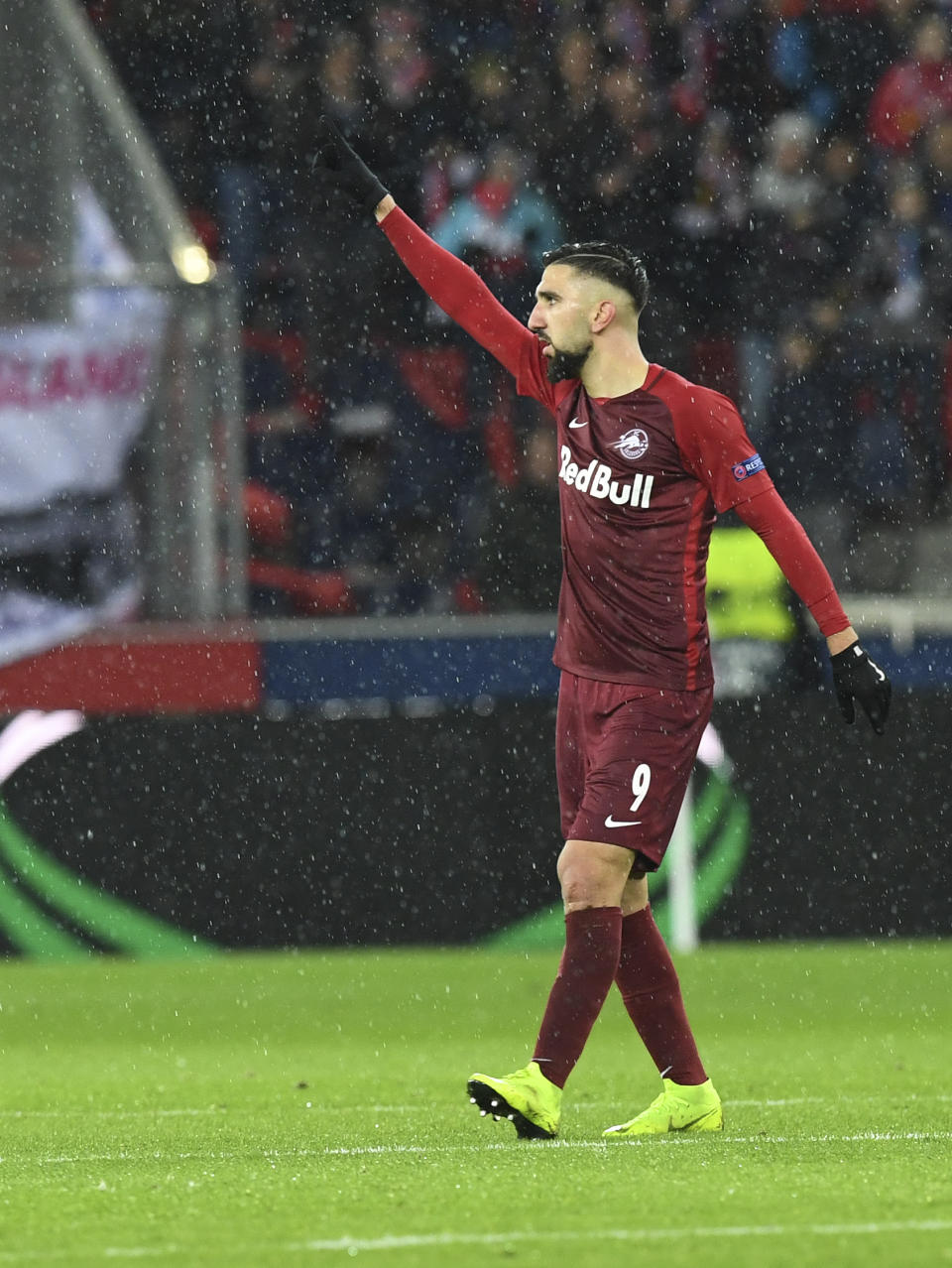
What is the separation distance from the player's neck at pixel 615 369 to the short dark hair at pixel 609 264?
0.12 meters

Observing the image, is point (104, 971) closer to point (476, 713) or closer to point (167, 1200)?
point (476, 713)

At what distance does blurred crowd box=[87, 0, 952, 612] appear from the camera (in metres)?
13.8

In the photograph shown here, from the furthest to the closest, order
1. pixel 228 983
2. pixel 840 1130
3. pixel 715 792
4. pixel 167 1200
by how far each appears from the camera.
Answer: pixel 715 792 < pixel 228 983 < pixel 840 1130 < pixel 167 1200

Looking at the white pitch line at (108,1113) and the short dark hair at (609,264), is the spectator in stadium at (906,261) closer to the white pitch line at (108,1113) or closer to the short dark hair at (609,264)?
the short dark hair at (609,264)

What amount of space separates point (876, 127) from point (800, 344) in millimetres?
1859

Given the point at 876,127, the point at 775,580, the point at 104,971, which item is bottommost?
the point at 104,971

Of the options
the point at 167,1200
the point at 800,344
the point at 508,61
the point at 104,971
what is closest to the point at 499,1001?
the point at 104,971

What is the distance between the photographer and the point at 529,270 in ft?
45.7

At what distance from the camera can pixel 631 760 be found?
559 centimetres

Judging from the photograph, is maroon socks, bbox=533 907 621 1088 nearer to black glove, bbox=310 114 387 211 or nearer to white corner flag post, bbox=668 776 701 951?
black glove, bbox=310 114 387 211

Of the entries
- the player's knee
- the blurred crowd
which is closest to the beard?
the player's knee

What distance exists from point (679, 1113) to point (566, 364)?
1.84 meters

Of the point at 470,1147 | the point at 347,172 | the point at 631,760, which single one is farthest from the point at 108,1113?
the point at 347,172

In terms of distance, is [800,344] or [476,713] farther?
[800,344]
